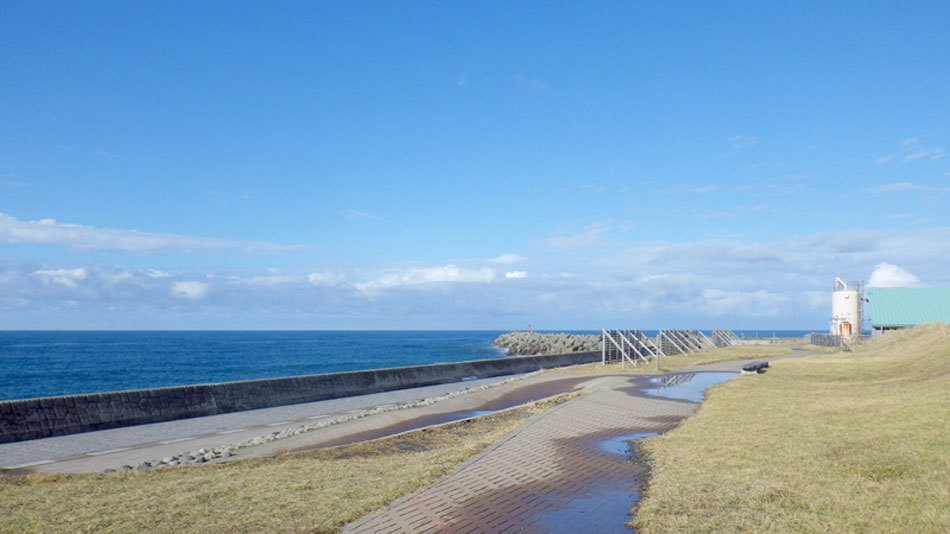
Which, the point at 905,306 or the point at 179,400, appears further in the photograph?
the point at 905,306

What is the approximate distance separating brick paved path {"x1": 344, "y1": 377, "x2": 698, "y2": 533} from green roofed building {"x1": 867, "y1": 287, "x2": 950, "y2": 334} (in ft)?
149

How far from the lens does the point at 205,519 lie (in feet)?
22.3

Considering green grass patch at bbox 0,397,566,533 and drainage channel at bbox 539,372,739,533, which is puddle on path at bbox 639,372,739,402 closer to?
drainage channel at bbox 539,372,739,533

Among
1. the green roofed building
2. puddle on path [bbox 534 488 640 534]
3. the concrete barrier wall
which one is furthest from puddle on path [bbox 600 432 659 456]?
the green roofed building

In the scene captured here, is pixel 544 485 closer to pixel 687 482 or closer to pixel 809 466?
pixel 687 482

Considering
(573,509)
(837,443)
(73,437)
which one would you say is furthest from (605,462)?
(73,437)

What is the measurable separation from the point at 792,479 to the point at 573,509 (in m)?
2.68

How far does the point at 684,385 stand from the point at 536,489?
597 inches

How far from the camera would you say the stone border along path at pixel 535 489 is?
22.5 ft

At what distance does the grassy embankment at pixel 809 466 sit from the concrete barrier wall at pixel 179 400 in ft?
43.8

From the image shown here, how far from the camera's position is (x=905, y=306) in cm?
5153

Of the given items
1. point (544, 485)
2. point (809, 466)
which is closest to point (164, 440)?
point (544, 485)

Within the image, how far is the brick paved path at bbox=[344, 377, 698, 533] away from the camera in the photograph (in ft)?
22.5

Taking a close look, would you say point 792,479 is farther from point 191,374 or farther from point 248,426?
point 191,374
